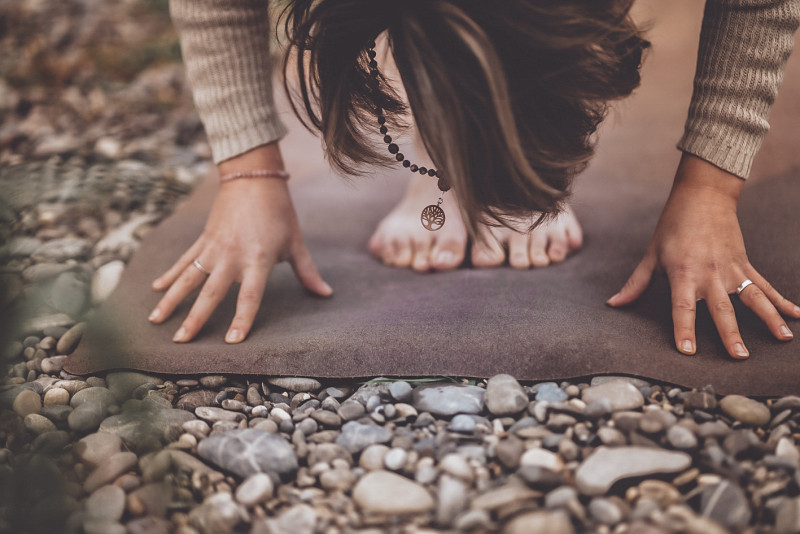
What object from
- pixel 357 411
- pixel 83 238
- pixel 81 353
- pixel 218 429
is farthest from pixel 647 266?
pixel 83 238

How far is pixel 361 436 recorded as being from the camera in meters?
1.00

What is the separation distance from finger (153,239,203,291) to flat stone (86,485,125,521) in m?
0.59

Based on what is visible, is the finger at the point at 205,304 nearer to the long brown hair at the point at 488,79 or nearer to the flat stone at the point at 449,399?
the long brown hair at the point at 488,79

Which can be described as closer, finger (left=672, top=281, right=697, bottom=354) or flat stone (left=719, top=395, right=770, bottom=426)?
flat stone (left=719, top=395, right=770, bottom=426)

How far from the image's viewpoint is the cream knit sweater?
113 centimetres

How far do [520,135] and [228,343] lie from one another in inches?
28.0

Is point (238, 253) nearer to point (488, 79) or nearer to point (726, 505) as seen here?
point (488, 79)

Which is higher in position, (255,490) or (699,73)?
(699,73)

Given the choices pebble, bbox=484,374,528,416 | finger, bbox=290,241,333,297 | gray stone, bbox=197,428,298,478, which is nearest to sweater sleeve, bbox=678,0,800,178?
pebble, bbox=484,374,528,416

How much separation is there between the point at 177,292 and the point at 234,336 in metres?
0.19

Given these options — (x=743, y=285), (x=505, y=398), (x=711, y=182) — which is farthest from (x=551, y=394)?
(x=711, y=182)

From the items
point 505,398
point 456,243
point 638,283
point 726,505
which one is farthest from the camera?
point 456,243

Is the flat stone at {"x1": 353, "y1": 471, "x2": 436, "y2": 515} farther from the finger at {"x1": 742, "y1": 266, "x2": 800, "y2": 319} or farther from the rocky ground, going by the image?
the finger at {"x1": 742, "y1": 266, "x2": 800, "y2": 319}

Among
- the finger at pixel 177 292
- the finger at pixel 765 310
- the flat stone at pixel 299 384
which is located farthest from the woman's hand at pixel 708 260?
the finger at pixel 177 292
